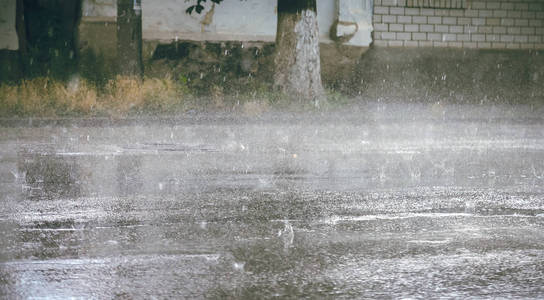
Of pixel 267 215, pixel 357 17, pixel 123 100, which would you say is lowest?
pixel 267 215

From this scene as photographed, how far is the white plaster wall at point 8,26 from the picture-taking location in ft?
61.8

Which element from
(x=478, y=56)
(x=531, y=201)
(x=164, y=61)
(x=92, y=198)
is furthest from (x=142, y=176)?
(x=478, y=56)

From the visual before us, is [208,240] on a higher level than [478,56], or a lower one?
lower

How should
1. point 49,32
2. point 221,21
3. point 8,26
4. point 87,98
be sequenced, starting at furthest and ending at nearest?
point 221,21
point 49,32
point 8,26
point 87,98

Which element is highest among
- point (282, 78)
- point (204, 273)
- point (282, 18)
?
point (282, 18)

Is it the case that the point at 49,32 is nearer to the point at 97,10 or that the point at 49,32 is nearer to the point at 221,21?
the point at 97,10

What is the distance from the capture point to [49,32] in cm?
1919

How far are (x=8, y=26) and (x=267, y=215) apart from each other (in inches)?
572

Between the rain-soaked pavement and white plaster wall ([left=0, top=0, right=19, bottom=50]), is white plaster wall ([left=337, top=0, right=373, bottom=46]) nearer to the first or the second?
white plaster wall ([left=0, top=0, right=19, bottom=50])

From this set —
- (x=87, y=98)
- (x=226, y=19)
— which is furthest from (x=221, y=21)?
(x=87, y=98)

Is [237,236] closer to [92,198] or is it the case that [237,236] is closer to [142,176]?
[92,198]

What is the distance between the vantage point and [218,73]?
20469 millimetres

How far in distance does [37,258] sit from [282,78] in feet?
40.2

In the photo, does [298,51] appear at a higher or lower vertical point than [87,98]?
higher
